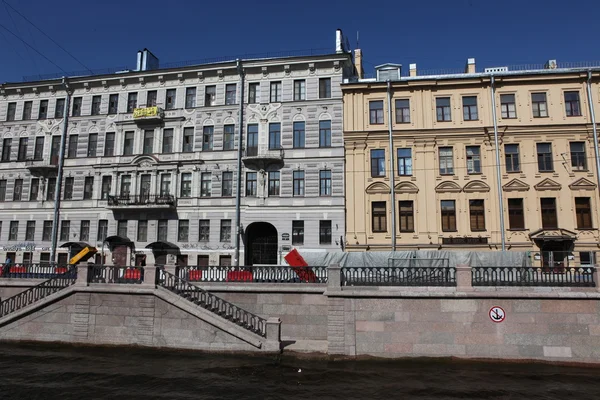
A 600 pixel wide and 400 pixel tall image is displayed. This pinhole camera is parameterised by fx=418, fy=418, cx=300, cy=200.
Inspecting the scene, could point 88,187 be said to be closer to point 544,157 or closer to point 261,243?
point 261,243

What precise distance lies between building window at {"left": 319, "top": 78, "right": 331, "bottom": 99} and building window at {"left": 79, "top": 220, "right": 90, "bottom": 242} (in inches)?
Answer: 762

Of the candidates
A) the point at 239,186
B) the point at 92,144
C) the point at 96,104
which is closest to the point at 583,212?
the point at 239,186

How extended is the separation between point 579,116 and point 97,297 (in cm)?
2914

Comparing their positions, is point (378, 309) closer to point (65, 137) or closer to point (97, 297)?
point (97, 297)

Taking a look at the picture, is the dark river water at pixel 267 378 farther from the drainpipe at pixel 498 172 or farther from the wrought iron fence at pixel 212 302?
the drainpipe at pixel 498 172

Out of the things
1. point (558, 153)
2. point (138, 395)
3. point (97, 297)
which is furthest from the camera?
point (558, 153)

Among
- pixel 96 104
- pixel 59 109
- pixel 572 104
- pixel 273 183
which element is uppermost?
pixel 96 104

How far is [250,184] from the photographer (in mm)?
28953

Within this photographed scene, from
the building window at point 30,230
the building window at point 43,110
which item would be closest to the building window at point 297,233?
the building window at point 30,230

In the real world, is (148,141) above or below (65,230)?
above

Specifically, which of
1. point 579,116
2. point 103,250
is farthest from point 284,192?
point 579,116

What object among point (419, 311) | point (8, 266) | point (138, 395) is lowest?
point (138, 395)

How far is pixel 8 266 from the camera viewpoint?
22.2m

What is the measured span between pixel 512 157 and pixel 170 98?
24149 millimetres
